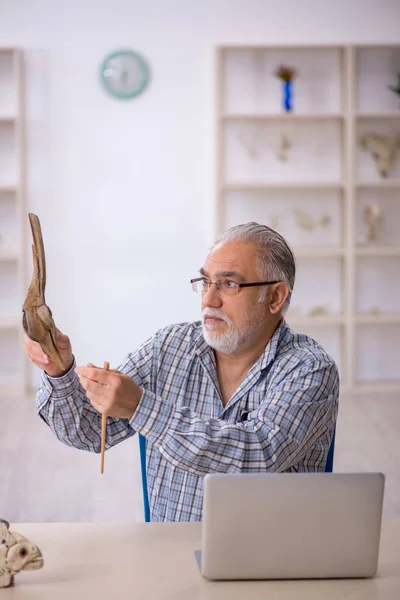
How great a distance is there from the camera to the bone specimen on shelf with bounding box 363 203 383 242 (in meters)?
6.15

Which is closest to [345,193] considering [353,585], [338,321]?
[338,321]

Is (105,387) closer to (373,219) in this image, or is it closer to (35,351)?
(35,351)

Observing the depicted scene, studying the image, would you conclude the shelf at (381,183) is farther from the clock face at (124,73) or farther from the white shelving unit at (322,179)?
the clock face at (124,73)

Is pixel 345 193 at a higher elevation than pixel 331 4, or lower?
lower

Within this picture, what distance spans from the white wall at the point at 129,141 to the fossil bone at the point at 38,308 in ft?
14.7

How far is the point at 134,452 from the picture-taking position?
4754 millimetres

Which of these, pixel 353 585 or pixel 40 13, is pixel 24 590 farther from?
pixel 40 13

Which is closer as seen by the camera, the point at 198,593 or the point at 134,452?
the point at 198,593


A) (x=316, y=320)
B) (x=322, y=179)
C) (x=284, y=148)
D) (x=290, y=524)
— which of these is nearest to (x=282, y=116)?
(x=284, y=148)

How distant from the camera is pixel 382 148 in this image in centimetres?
616

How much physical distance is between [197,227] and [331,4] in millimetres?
1852

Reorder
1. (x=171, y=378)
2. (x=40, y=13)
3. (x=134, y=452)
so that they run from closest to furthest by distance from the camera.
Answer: (x=171, y=378) < (x=134, y=452) < (x=40, y=13)

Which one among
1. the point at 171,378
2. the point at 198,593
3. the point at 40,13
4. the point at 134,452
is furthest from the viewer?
the point at 40,13

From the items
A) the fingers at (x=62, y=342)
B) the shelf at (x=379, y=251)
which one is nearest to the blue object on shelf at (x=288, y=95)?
the shelf at (x=379, y=251)
